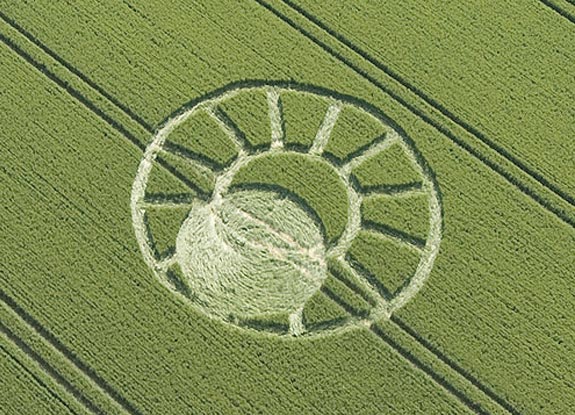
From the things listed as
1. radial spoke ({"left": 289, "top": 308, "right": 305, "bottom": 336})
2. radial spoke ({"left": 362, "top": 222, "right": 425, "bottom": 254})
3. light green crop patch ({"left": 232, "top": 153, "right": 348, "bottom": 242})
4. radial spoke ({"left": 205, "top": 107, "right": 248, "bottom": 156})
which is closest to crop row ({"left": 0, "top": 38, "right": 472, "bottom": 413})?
radial spoke ({"left": 289, "top": 308, "right": 305, "bottom": 336})

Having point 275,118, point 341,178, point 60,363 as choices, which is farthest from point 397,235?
point 60,363

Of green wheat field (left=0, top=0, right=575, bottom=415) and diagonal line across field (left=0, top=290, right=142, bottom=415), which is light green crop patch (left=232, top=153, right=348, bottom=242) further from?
diagonal line across field (left=0, top=290, right=142, bottom=415)

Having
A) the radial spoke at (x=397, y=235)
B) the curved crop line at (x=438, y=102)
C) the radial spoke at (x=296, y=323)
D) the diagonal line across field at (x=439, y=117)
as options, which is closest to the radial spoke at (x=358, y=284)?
the radial spoke at (x=397, y=235)

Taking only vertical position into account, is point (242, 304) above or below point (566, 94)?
below

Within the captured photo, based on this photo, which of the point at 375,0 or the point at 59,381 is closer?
the point at 59,381

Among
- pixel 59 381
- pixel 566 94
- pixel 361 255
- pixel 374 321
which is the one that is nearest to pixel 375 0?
pixel 566 94

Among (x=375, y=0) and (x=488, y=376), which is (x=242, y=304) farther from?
(x=375, y=0)
